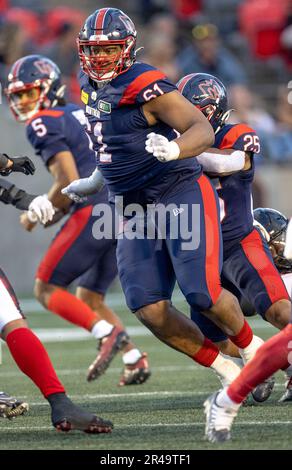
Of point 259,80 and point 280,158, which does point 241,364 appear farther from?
point 259,80

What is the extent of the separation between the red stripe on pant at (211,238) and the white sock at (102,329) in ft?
5.70

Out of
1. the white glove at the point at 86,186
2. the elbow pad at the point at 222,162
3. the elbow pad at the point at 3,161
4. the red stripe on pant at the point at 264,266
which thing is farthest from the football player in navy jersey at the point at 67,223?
the elbow pad at the point at 3,161

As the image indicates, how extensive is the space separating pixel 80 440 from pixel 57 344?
3.88 metres

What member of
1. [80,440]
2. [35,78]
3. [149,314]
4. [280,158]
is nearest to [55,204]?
[35,78]

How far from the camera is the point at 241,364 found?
571 centimetres

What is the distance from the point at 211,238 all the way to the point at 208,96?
0.81m

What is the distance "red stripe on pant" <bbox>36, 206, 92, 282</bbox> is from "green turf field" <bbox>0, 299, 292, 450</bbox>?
63cm

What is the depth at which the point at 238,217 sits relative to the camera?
5.35 meters

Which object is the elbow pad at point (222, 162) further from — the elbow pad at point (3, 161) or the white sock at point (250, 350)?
the elbow pad at point (3, 161)

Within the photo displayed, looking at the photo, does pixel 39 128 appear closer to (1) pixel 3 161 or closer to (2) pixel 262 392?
(1) pixel 3 161

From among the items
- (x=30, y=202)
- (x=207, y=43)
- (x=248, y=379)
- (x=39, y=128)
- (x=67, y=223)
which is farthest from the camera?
(x=207, y=43)

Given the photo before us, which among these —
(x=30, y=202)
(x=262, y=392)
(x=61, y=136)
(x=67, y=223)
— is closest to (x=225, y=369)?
(x=262, y=392)

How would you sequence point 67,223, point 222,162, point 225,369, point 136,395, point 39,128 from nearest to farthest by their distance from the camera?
point 225,369 → point 222,162 → point 136,395 → point 39,128 → point 67,223

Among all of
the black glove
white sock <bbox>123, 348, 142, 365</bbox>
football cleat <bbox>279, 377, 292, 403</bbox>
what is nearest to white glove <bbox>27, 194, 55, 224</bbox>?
the black glove
